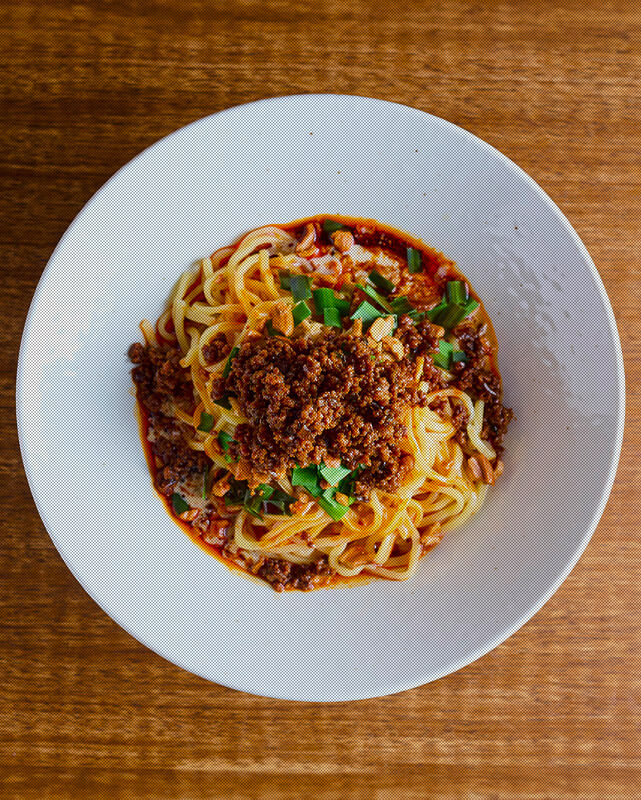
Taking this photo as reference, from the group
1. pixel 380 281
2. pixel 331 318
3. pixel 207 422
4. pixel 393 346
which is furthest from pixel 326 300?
pixel 207 422

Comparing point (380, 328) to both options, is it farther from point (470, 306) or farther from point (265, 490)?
point (265, 490)

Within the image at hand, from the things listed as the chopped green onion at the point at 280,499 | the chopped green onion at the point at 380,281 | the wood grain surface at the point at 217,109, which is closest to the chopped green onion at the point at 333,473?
the chopped green onion at the point at 280,499

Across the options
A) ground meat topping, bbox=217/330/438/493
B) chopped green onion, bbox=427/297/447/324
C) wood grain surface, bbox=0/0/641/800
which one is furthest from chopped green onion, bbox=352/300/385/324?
wood grain surface, bbox=0/0/641/800

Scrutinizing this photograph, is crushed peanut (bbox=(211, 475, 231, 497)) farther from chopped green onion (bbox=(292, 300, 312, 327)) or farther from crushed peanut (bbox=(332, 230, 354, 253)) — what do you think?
crushed peanut (bbox=(332, 230, 354, 253))

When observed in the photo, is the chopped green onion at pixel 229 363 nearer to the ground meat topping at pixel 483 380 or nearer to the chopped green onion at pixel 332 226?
the chopped green onion at pixel 332 226

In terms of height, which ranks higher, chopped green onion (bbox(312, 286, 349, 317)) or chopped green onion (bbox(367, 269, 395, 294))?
chopped green onion (bbox(367, 269, 395, 294))

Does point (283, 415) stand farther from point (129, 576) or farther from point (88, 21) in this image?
point (88, 21)
